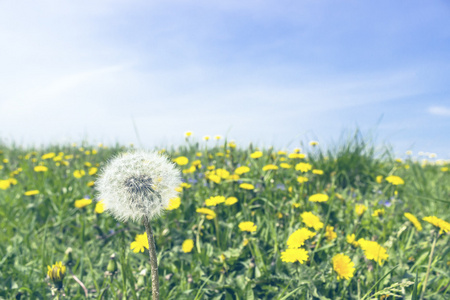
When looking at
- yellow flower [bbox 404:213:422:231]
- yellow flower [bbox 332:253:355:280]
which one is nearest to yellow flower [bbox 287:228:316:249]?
yellow flower [bbox 332:253:355:280]

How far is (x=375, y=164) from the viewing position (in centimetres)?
522

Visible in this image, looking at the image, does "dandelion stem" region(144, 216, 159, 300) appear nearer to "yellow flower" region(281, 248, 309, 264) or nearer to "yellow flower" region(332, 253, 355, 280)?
"yellow flower" region(281, 248, 309, 264)

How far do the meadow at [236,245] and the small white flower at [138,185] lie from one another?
0.31 meters

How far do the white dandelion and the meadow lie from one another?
31 cm

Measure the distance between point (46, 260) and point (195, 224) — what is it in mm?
1269

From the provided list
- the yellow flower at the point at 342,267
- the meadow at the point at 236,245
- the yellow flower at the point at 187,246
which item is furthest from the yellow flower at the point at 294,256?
the yellow flower at the point at 187,246

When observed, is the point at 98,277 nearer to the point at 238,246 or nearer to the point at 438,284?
the point at 238,246

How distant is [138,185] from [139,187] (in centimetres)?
1

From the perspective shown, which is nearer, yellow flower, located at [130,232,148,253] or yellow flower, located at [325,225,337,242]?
yellow flower, located at [130,232,148,253]

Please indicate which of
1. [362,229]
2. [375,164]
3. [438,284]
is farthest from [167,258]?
[375,164]

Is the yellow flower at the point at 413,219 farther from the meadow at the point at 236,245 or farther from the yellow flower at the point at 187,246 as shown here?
the yellow flower at the point at 187,246

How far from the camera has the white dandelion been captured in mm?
1631

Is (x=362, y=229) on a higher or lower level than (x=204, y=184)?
lower

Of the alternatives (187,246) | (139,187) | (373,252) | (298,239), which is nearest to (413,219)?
(373,252)
